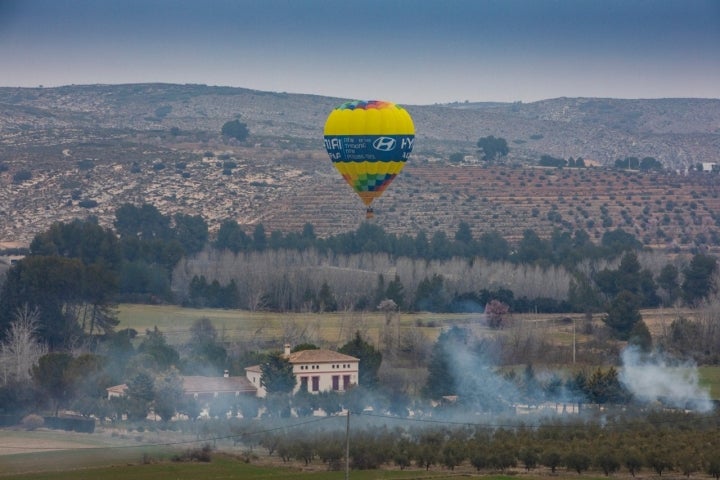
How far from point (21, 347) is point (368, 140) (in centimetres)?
1901

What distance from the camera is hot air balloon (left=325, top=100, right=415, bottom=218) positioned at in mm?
51531

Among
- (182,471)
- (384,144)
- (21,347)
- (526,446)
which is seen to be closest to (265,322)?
(21,347)

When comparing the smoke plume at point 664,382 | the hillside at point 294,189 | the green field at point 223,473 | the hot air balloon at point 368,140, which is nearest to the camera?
the green field at point 223,473

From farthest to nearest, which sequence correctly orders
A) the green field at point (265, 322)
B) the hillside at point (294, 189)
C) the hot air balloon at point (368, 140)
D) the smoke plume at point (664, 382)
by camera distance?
the hillside at point (294, 189) < the green field at point (265, 322) < the smoke plume at point (664, 382) < the hot air balloon at point (368, 140)

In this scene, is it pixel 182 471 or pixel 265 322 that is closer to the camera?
pixel 182 471

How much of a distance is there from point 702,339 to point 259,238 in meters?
34.4

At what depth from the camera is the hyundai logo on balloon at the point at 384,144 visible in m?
51.6

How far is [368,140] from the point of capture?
5162 centimetres

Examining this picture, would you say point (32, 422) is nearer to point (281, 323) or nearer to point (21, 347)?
point (21, 347)

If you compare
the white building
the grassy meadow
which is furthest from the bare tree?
the grassy meadow

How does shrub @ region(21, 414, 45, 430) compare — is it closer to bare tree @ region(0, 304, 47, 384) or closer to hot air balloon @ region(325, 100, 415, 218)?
bare tree @ region(0, 304, 47, 384)

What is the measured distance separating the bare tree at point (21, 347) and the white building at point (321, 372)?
7804mm

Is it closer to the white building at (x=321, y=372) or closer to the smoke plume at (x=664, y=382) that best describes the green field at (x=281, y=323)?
the smoke plume at (x=664, y=382)

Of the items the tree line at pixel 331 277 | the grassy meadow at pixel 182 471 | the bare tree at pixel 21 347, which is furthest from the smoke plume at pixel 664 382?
the bare tree at pixel 21 347
